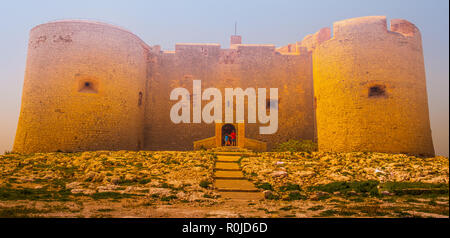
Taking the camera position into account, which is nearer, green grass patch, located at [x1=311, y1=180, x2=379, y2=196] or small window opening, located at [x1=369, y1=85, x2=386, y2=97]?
green grass patch, located at [x1=311, y1=180, x2=379, y2=196]

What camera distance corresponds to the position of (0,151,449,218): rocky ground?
450 centimetres

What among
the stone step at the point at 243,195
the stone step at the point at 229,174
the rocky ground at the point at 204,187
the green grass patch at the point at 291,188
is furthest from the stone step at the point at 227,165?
the stone step at the point at 243,195

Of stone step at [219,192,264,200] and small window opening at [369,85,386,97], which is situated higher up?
small window opening at [369,85,386,97]

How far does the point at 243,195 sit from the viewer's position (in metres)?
6.54

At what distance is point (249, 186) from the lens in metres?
7.23

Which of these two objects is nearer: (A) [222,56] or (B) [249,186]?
(B) [249,186]

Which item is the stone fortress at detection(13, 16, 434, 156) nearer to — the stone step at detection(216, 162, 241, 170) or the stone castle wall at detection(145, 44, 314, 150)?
the stone castle wall at detection(145, 44, 314, 150)

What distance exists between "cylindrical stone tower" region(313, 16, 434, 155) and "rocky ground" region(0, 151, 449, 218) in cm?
220

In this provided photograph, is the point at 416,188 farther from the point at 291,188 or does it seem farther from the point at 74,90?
the point at 74,90

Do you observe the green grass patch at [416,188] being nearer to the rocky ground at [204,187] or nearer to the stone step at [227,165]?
the rocky ground at [204,187]

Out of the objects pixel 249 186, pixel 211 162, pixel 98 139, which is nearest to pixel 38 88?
pixel 98 139

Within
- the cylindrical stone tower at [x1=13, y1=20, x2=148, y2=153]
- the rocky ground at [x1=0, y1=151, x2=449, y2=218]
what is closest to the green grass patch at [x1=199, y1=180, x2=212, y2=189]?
the rocky ground at [x1=0, y1=151, x2=449, y2=218]
